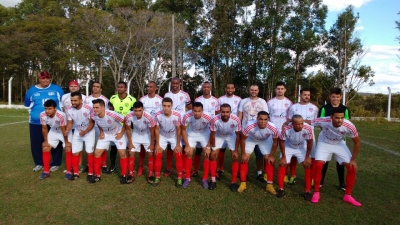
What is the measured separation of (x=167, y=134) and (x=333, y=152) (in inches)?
107

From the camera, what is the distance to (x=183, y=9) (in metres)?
27.9

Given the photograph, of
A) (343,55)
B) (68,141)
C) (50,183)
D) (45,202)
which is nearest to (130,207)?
(45,202)

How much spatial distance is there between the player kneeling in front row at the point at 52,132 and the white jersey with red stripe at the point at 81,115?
0.18 metres

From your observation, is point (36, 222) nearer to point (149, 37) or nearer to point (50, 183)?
point (50, 183)

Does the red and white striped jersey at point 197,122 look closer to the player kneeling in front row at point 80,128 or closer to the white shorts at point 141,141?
the white shorts at point 141,141

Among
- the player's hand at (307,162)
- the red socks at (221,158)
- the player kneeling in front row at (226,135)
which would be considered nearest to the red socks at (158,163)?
the player kneeling in front row at (226,135)

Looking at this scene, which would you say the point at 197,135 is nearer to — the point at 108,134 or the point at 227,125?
the point at 227,125

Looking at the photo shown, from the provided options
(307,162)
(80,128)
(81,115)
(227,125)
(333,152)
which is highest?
(81,115)

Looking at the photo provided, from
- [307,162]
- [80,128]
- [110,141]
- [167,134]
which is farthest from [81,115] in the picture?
[307,162]

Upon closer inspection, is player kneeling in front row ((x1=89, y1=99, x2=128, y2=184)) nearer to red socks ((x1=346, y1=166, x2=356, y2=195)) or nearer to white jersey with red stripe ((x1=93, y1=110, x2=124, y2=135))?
white jersey with red stripe ((x1=93, y1=110, x2=124, y2=135))

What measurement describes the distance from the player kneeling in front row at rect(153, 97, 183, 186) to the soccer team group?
17 mm

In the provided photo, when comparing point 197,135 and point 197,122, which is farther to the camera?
point 197,135

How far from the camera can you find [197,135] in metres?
5.39

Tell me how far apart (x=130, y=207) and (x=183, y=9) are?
85.7ft
